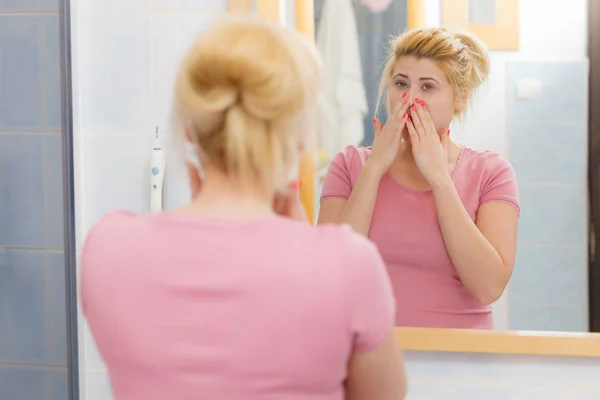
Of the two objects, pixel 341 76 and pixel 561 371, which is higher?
pixel 341 76

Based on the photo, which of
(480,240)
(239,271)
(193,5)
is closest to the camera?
(239,271)

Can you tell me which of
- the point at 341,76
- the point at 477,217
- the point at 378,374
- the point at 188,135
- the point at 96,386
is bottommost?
the point at 96,386

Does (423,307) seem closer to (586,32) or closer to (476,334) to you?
(476,334)

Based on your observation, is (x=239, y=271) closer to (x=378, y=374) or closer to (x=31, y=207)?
(x=378, y=374)

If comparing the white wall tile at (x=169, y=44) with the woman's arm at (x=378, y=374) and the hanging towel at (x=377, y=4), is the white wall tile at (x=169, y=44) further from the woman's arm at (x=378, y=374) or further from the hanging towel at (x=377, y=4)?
the woman's arm at (x=378, y=374)

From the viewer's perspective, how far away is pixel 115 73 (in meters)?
1.26

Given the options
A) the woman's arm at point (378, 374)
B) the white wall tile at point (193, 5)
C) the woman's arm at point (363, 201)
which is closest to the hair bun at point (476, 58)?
the woman's arm at point (363, 201)

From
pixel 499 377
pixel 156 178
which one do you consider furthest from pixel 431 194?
pixel 156 178

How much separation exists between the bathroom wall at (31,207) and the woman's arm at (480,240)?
24.8 inches

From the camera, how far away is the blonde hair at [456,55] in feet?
3.82

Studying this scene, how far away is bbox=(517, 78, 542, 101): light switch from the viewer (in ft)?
3.84

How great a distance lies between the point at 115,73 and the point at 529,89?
0.69 m

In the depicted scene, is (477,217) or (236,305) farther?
(477,217)

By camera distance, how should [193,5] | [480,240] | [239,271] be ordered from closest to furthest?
[239,271] → [480,240] → [193,5]
